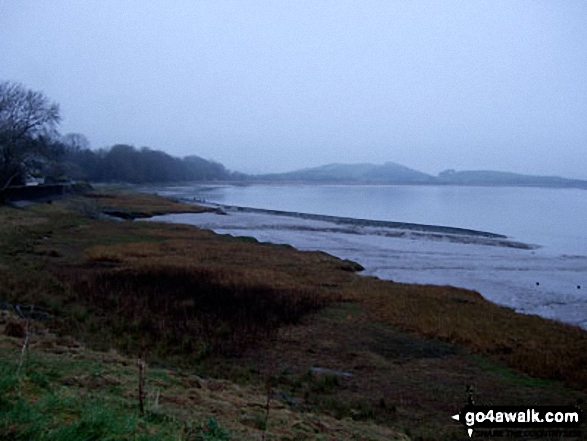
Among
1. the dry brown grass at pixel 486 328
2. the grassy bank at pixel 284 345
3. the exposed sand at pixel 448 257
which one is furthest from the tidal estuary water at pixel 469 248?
the grassy bank at pixel 284 345

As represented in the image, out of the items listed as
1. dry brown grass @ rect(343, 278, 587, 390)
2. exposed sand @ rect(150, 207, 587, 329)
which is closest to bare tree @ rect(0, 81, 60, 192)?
exposed sand @ rect(150, 207, 587, 329)

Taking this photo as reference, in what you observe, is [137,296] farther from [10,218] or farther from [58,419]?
[10,218]

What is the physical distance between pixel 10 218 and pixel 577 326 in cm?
3951

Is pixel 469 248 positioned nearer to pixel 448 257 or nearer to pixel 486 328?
pixel 448 257

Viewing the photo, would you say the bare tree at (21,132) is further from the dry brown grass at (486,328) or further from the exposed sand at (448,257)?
the dry brown grass at (486,328)

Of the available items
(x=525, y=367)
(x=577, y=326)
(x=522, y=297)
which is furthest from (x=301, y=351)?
(x=522, y=297)

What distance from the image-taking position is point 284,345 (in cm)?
1402

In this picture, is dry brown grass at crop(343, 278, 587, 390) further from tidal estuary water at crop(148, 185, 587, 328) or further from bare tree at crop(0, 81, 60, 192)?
bare tree at crop(0, 81, 60, 192)

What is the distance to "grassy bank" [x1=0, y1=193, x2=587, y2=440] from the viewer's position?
7363mm

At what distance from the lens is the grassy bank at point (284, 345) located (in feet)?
24.2

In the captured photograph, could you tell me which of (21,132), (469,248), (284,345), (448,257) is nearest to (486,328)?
(284,345)

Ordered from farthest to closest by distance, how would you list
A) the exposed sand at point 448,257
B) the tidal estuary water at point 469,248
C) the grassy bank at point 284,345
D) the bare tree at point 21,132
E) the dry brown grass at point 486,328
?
the bare tree at point 21,132, the tidal estuary water at point 469,248, the exposed sand at point 448,257, the dry brown grass at point 486,328, the grassy bank at point 284,345

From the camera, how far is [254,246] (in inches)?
1480

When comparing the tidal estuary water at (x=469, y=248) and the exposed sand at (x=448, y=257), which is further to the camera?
the tidal estuary water at (x=469, y=248)
